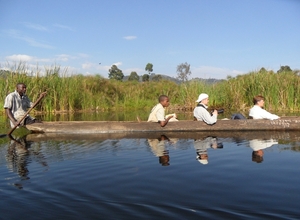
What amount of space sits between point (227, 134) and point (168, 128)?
141cm

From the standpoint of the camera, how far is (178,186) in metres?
4.20

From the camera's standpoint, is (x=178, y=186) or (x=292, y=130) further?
(x=292, y=130)

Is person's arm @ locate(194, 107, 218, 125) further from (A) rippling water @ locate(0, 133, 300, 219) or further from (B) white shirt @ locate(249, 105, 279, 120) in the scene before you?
(A) rippling water @ locate(0, 133, 300, 219)

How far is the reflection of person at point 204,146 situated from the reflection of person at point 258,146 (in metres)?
0.65

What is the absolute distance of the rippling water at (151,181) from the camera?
344 centimetres

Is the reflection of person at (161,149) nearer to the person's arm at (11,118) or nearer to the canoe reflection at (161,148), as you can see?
the canoe reflection at (161,148)

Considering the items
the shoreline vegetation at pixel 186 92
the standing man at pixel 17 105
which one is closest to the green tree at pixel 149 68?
the shoreline vegetation at pixel 186 92

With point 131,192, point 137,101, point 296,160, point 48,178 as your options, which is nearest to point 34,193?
point 48,178

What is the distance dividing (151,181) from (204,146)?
2590 millimetres

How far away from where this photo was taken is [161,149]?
6590 millimetres

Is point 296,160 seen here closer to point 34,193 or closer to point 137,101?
point 34,193

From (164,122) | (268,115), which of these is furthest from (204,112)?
(268,115)

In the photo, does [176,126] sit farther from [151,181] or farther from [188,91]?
[188,91]

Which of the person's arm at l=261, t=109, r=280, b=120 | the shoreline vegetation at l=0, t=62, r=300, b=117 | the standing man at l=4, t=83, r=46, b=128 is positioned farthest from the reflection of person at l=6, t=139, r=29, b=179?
the shoreline vegetation at l=0, t=62, r=300, b=117
